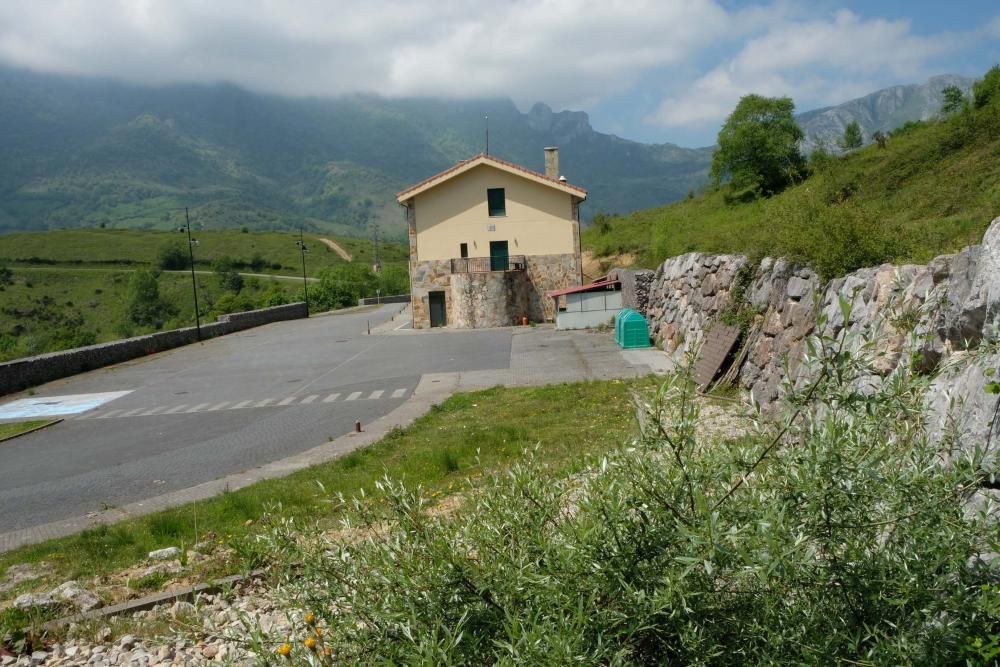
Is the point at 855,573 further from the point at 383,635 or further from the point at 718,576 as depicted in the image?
the point at 383,635

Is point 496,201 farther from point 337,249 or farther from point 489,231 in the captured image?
point 337,249

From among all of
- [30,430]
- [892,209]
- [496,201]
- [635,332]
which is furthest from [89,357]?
[892,209]

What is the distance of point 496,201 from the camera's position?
34.9 m

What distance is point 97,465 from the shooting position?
1229 cm

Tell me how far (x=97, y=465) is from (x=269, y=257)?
9116cm

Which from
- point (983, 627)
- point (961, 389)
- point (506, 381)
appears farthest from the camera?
point (506, 381)

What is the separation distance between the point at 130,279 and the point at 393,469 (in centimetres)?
7525

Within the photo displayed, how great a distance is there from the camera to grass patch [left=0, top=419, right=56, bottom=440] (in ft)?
51.6

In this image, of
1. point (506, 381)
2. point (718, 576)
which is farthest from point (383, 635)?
point (506, 381)

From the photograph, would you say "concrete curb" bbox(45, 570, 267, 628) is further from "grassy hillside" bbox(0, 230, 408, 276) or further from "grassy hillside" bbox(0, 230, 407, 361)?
"grassy hillside" bbox(0, 230, 408, 276)

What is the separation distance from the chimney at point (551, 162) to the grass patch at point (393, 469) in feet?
88.1

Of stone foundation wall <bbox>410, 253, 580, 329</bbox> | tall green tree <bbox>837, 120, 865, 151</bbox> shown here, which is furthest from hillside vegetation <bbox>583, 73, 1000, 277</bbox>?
tall green tree <bbox>837, 120, 865, 151</bbox>

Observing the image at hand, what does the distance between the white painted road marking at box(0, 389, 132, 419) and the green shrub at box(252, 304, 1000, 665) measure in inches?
731

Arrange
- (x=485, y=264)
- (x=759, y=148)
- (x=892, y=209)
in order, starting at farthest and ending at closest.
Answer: (x=485, y=264) → (x=759, y=148) → (x=892, y=209)
